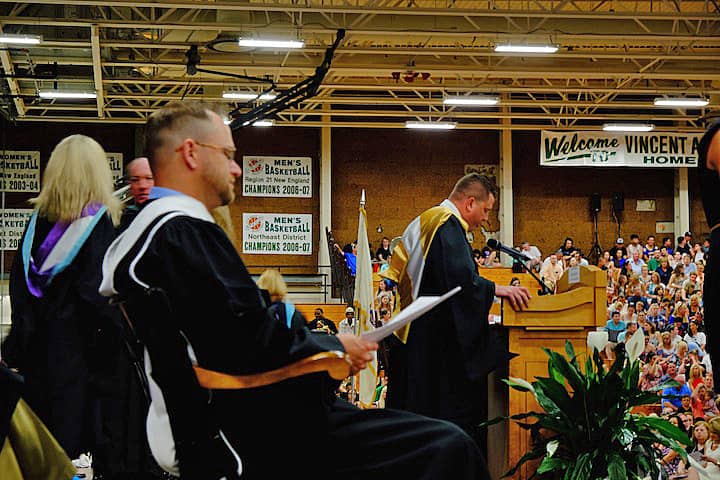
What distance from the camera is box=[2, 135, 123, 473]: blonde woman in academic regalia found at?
3883 mm

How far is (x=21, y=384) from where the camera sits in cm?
269

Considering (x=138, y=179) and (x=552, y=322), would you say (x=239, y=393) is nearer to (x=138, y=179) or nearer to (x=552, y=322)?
(x=138, y=179)

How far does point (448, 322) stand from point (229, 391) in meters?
2.59

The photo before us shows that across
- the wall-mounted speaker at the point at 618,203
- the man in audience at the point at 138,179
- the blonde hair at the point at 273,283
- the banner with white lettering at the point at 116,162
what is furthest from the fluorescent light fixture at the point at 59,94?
the man in audience at the point at 138,179

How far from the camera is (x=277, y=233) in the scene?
22469mm

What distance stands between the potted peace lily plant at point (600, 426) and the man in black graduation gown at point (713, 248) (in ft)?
3.72

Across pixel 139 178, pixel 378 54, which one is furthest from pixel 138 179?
pixel 378 54

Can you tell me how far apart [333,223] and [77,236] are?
1890 centimetres

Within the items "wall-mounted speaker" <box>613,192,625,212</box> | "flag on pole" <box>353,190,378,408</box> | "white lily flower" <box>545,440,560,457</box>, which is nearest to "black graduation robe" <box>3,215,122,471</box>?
"white lily flower" <box>545,440,560,457</box>

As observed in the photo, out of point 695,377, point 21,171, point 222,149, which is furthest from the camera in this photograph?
point 21,171

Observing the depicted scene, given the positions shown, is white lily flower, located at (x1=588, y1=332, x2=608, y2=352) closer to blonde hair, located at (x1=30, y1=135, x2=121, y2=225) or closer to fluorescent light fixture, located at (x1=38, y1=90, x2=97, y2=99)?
blonde hair, located at (x1=30, y1=135, x2=121, y2=225)

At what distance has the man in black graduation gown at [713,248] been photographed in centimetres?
291

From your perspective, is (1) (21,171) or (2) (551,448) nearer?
(2) (551,448)

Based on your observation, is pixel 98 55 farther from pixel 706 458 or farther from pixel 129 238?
pixel 129 238
